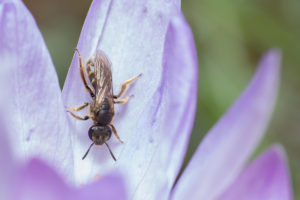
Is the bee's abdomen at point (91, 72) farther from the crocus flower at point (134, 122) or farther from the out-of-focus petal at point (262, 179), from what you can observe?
the out-of-focus petal at point (262, 179)

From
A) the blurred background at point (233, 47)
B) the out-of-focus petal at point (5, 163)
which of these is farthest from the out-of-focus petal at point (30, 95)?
the blurred background at point (233, 47)

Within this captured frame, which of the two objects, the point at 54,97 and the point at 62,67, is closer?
the point at 54,97

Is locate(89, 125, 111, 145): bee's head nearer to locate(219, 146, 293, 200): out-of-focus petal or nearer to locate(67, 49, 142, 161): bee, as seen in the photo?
locate(67, 49, 142, 161): bee

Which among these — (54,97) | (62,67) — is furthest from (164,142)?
(62,67)

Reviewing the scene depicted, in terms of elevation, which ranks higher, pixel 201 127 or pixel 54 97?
pixel 54 97

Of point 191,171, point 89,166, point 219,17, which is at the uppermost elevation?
point 191,171

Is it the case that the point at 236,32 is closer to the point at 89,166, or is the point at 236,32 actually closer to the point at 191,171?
the point at 89,166

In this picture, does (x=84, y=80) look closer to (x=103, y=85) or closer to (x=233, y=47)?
(x=103, y=85)
